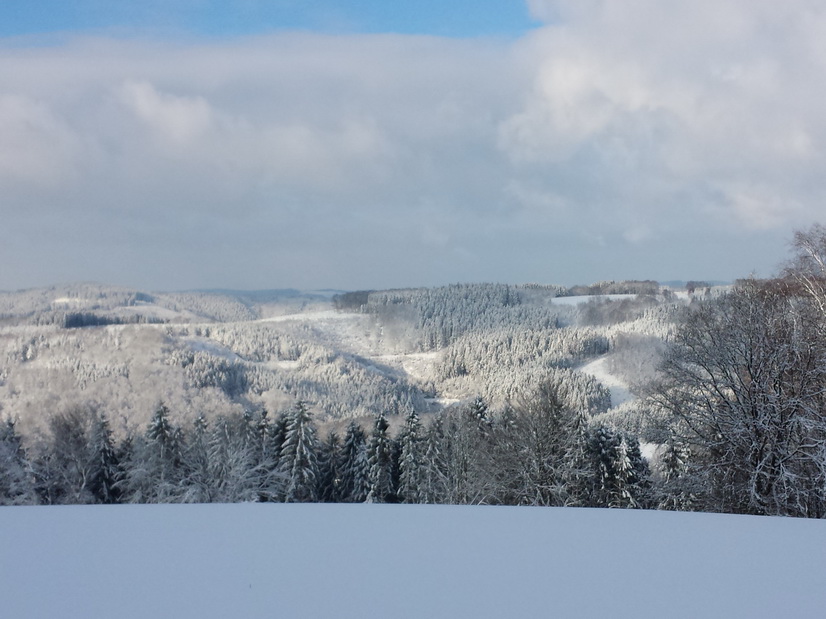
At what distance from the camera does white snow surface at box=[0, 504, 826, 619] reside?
1853 millimetres

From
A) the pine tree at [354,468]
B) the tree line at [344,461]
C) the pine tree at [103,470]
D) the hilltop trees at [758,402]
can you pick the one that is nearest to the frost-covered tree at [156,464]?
the tree line at [344,461]

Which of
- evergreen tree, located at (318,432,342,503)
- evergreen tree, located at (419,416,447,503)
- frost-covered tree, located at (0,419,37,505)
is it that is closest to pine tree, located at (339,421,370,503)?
evergreen tree, located at (318,432,342,503)

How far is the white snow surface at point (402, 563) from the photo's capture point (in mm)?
1853

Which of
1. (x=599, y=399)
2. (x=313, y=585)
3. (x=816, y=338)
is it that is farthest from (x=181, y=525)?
(x=599, y=399)

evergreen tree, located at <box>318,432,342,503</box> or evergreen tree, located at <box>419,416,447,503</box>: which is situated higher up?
evergreen tree, located at <box>419,416,447,503</box>

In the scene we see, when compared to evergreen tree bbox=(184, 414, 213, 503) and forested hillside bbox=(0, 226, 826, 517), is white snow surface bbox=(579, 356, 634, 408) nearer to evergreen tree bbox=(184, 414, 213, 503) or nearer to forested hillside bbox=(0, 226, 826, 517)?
forested hillside bbox=(0, 226, 826, 517)

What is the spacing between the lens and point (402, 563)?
2230 mm

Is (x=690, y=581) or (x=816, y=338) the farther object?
(x=816, y=338)

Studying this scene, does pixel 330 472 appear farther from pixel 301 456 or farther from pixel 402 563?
pixel 402 563

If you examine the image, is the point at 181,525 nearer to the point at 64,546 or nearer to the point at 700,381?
the point at 64,546

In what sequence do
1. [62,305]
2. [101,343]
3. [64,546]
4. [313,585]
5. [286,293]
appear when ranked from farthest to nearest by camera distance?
1. [101,343]
2. [286,293]
3. [62,305]
4. [64,546]
5. [313,585]

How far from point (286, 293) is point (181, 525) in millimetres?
30508

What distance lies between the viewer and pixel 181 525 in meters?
2.77

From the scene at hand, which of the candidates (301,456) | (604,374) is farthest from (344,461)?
(604,374)
